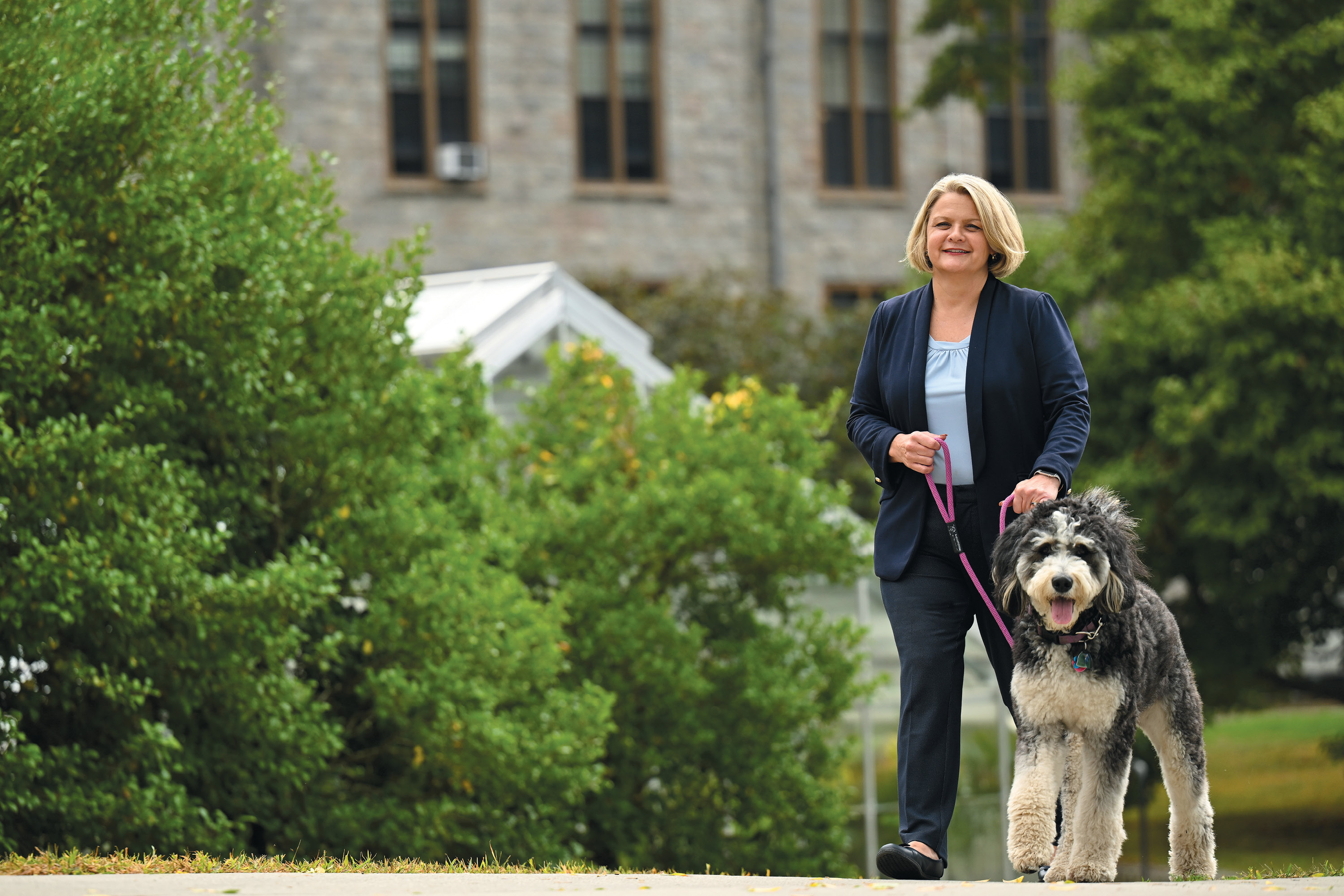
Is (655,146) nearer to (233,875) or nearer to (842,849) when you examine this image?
(842,849)

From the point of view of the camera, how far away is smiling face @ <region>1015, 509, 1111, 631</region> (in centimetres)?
533

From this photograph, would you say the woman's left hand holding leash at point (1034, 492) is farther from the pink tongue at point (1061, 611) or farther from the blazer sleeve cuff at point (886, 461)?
the blazer sleeve cuff at point (886, 461)

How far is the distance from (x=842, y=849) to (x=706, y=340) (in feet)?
36.6

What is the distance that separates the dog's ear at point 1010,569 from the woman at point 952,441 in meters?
0.29

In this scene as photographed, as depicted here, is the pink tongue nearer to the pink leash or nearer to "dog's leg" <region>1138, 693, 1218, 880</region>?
the pink leash

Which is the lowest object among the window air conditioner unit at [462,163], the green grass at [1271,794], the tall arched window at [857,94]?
the green grass at [1271,794]

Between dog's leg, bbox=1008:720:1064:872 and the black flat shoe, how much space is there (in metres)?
0.29

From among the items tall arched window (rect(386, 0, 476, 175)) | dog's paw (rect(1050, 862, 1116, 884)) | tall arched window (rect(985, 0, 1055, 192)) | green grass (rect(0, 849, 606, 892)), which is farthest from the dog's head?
tall arched window (rect(985, 0, 1055, 192))

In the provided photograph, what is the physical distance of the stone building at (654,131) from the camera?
27391mm

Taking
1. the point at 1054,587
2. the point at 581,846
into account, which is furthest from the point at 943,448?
the point at 581,846

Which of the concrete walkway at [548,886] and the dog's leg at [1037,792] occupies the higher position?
the dog's leg at [1037,792]

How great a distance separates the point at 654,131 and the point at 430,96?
3.75 meters

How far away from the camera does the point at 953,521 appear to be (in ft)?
19.2

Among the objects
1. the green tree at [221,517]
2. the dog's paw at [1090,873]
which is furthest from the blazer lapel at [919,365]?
the green tree at [221,517]
